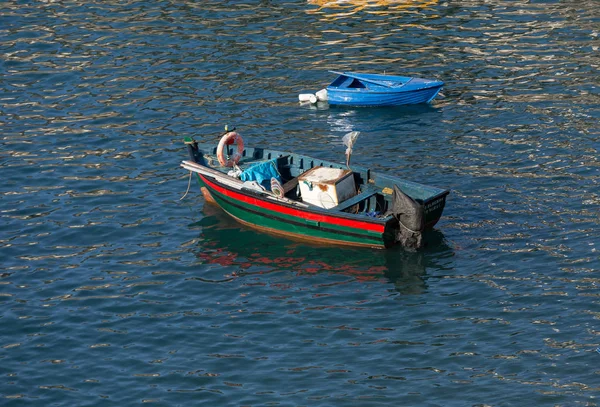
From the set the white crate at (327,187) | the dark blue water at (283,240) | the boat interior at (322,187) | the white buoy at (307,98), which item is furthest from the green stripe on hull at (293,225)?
the white buoy at (307,98)

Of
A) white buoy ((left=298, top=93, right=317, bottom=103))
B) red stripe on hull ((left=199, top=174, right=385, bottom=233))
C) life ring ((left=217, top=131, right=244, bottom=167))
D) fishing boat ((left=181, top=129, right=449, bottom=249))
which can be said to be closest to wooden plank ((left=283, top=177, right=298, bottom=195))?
fishing boat ((left=181, top=129, right=449, bottom=249))

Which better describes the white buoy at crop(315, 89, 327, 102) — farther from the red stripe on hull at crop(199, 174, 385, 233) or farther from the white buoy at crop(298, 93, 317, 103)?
the red stripe on hull at crop(199, 174, 385, 233)

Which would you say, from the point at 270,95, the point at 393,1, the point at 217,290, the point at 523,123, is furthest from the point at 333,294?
the point at 393,1

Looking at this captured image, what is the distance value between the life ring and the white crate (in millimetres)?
2982

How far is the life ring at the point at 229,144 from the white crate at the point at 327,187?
2.98 metres

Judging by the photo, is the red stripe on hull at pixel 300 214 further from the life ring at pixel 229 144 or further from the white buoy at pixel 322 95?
the white buoy at pixel 322 95

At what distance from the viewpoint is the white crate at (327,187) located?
90.4ft

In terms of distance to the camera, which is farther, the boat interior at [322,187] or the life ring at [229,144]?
the life ring at [229,144]

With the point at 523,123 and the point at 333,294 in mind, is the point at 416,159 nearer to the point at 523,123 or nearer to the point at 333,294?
the point at 523,123

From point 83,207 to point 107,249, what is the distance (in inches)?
133

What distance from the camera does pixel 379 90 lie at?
37562mm

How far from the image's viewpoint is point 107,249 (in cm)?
2817

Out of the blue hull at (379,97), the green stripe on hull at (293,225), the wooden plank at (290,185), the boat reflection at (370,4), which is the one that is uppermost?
the boat reflection at (370,4)

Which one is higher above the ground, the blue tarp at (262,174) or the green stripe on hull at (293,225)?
the blue tarp at (262,174)
